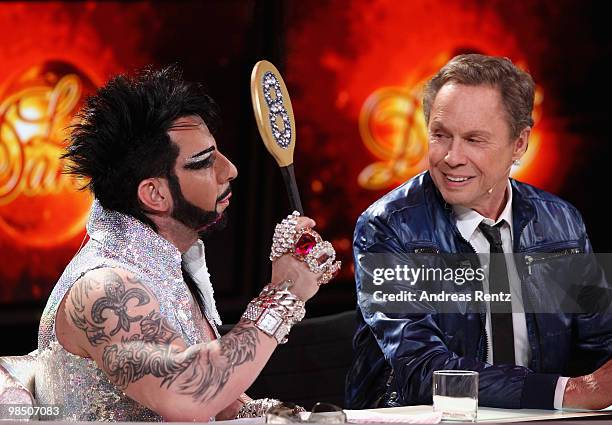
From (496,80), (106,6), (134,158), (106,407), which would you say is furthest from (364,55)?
(106,407)

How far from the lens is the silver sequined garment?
2588 millimetres

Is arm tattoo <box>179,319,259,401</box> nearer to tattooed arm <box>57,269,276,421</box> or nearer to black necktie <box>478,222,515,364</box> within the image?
tattooed arm <box>57,269,276,421</box>

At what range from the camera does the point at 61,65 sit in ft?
16.4

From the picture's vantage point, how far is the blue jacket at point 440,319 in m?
3.06

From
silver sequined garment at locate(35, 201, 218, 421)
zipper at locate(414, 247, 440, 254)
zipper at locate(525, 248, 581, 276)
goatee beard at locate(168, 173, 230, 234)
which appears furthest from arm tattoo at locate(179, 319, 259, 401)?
zipper at locate(525, 248, 581, 276)

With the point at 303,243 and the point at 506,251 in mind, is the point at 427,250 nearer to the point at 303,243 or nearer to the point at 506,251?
the point at 506,251

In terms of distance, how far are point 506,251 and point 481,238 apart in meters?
0.09

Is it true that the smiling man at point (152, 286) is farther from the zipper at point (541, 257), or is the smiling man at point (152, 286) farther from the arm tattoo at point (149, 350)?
the zipper at point (541, 257)

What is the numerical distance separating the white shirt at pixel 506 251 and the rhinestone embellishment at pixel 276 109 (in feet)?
2.45

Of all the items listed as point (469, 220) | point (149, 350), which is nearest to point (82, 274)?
point (149, 350)

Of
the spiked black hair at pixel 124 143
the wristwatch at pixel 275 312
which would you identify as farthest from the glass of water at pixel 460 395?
the spiked black hair at pixel 124 143

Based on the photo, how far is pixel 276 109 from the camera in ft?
9.26

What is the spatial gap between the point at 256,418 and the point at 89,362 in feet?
1.40

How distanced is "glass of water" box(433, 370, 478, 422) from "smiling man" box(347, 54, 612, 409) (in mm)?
580
